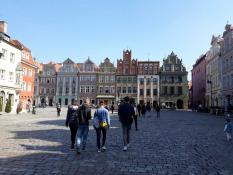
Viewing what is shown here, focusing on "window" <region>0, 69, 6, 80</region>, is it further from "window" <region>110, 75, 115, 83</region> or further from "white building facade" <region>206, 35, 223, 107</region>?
"window" <region>110, 75, 115, 83</region>

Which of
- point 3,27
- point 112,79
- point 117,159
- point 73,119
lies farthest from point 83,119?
point 112,79

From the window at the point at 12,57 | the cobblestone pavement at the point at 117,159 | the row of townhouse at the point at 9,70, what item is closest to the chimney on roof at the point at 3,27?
the row of townhouse at the point at 9,70

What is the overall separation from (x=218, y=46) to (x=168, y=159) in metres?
47.2

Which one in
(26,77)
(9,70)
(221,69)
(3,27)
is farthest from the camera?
(26,77)

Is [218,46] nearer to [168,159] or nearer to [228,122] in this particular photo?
[228,122]

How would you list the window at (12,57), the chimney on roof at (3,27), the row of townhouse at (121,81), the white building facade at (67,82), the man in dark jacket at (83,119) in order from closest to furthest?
the man in dark jacket at (83,119) < the window at (12,57) < the chimney on roof at (3,27) < the row of townhouse at (121,81) < the white building facade at (67,82)

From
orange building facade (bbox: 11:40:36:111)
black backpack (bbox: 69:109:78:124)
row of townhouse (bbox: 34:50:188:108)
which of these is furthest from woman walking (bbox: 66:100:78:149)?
row of townhouse (bbox: 34:50:188:108)

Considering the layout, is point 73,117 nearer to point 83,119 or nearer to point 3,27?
point 83,119

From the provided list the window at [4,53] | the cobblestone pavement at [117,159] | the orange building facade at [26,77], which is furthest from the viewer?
the orange building facade at [26,77]

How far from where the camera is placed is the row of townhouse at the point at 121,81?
73.1 m

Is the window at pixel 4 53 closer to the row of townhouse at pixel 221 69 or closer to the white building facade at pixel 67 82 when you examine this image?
the row of townhouse at pixel 221 69

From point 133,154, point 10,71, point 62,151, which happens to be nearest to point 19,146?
point 62,151

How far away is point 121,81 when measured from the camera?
246ft

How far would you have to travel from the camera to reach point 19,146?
1000 centimetres
